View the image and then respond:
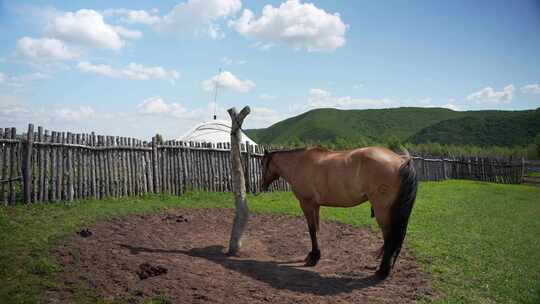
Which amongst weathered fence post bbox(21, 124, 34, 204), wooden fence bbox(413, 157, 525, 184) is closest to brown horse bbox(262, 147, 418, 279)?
weathered fence post bbox(21, 124, 34, 204)

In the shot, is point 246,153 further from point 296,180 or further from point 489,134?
point 489,134

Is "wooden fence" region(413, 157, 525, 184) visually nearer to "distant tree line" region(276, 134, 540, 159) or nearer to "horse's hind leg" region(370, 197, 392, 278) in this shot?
"distant tree line" region(276, 134, 540, 159)

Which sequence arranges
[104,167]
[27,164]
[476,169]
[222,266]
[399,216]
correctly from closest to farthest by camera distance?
[399,216] < [222,266] < [27,164] < [104,167] < [476,169]

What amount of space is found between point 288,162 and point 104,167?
628cm

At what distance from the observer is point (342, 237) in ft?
25.8

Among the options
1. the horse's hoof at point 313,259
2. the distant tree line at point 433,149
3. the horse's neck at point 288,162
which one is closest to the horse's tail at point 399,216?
the horse's hoof at point 313,259

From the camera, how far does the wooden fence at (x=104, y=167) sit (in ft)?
30.3

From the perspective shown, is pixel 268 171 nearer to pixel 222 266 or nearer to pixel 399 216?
pixel 222 266

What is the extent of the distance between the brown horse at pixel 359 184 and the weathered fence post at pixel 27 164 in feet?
20.6

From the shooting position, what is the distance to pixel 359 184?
591cm

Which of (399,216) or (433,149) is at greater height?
(433,149)

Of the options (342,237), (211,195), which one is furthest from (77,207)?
(342,237)

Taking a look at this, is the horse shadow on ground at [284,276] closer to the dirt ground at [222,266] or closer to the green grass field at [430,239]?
the dirt ground at [222,266]

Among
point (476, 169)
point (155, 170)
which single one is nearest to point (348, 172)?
point (155, 170)
